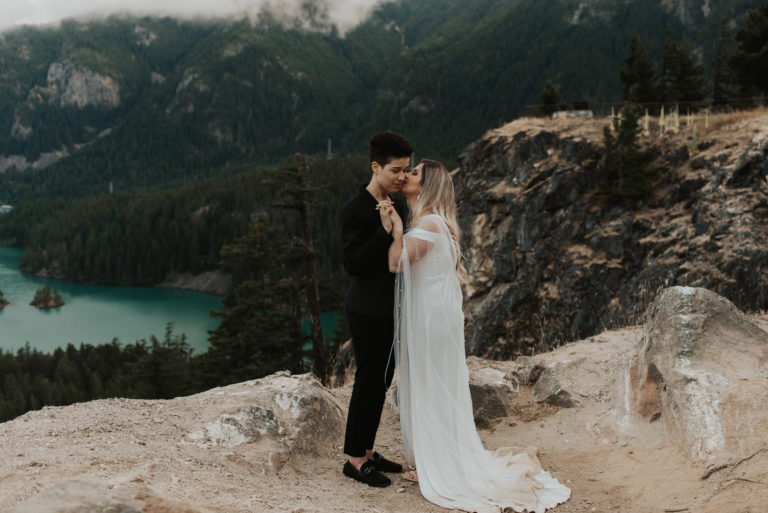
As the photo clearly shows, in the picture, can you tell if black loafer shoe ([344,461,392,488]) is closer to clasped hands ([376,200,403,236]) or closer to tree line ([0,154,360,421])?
clasped hands ([376,200,403,236])

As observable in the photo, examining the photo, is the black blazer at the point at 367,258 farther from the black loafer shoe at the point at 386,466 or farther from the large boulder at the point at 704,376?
the large boulder at the point at 704,376

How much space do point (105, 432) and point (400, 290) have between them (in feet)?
8.26

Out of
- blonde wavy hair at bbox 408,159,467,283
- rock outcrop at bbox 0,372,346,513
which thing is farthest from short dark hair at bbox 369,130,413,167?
rock outcrop at bbox 0,372,346,513

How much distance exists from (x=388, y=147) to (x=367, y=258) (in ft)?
2.58

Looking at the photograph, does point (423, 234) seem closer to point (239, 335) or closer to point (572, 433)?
point (572, 433)

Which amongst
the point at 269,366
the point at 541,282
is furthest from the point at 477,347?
the point at 269,366

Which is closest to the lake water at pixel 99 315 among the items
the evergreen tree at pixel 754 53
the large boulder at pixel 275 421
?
the evergreen tree at pixel 754 53

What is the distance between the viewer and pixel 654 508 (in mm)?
3830

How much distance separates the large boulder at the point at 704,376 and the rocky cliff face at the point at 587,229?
30.5 ft

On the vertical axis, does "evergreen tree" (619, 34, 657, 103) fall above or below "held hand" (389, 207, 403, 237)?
above

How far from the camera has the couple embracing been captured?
4055 mm

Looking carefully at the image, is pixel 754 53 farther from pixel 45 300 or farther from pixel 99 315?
pixel 45 300

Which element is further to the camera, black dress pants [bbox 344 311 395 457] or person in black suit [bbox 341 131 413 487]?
black dress pants [bbox 344 311 395 457]

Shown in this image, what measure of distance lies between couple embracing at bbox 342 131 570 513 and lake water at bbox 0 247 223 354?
2186 inches
